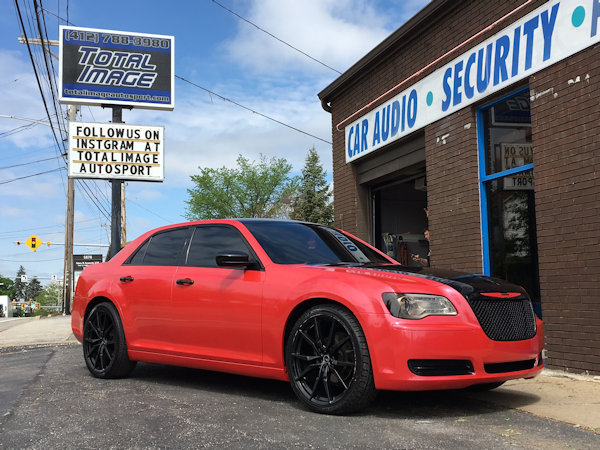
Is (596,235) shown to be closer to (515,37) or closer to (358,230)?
(515,37)

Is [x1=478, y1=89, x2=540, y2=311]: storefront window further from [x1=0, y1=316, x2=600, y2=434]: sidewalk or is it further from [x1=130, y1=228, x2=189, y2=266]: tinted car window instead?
[x1=130, y1=228, x2=189, y2=266]: tinted car window

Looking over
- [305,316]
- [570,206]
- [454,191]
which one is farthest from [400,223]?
[305,316]

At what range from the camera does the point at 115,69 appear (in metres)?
14.4

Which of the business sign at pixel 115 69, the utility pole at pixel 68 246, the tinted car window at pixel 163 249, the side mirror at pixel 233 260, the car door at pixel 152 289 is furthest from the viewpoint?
the utility pole at pixel 68 246

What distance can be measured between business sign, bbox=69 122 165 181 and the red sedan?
7.97 m

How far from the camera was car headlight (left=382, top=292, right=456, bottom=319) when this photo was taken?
418 cm

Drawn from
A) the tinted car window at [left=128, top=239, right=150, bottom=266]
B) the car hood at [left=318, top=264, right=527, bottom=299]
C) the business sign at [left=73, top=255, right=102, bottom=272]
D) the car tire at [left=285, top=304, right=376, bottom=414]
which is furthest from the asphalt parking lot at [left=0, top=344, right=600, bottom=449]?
the business sign at [left=73, top=255, right=102, bottom=272]

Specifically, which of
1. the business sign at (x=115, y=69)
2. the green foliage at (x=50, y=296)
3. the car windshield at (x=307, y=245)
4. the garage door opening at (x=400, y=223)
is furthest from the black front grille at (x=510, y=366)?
the green foliage at (x=50, y=296)

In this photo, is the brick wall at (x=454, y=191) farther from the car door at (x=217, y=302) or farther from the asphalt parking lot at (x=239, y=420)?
the car door at (x=217, y=302)

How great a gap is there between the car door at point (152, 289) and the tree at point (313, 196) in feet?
150

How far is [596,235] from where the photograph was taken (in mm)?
6320

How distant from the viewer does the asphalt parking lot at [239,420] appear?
145 inches

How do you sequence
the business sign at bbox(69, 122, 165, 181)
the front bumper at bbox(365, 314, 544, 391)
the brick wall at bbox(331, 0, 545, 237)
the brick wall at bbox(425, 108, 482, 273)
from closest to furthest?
1. the front bumper at bbox(365, 314, 544, 391)
2. the brick wall at bbox(331, 0, 545, 237)
3. the brick wall at bbox(425, 108, 482, 273)
4. the business sign at bbox(69, 122, 165, 181)

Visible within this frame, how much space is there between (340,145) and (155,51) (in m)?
5.42
